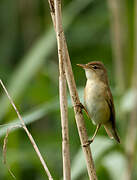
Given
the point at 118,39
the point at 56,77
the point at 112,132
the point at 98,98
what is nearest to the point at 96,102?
the point at 98,98

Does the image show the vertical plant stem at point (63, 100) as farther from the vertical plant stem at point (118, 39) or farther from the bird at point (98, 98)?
the vertical plant stem at point (118, 39)

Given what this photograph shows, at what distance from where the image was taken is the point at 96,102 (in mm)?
3242

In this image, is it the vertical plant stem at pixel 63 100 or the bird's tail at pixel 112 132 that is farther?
the bird's tail at pixel 112 132

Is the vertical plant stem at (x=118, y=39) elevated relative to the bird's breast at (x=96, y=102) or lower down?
elevated

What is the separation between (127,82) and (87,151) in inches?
60.0

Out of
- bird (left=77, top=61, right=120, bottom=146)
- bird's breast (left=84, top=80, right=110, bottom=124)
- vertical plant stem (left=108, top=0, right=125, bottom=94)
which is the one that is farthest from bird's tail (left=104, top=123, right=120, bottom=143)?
vertical plant stem (left=108, top=0, right=125, bottom=94)

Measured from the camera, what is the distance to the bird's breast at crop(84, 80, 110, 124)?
3.20 meters

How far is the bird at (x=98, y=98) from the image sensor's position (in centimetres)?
321

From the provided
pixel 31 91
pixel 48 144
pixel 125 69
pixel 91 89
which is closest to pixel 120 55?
pixel 125 69

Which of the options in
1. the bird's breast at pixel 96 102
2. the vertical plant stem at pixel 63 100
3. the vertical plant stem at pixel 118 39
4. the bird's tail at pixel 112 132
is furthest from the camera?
the vertical plant stem at pixel 118 39

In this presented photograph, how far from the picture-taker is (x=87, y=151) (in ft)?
7.39

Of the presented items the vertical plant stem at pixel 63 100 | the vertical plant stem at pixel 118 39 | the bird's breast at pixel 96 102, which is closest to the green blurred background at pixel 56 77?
the vertical plant stem at pixel 118 39

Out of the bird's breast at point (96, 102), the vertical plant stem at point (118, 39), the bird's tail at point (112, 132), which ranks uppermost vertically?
the vertical plant stem at point (118, 39)

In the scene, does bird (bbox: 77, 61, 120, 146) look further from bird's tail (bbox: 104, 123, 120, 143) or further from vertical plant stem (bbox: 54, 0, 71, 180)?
vertical plant stem (bbox: 54, 0, 71, 180)
